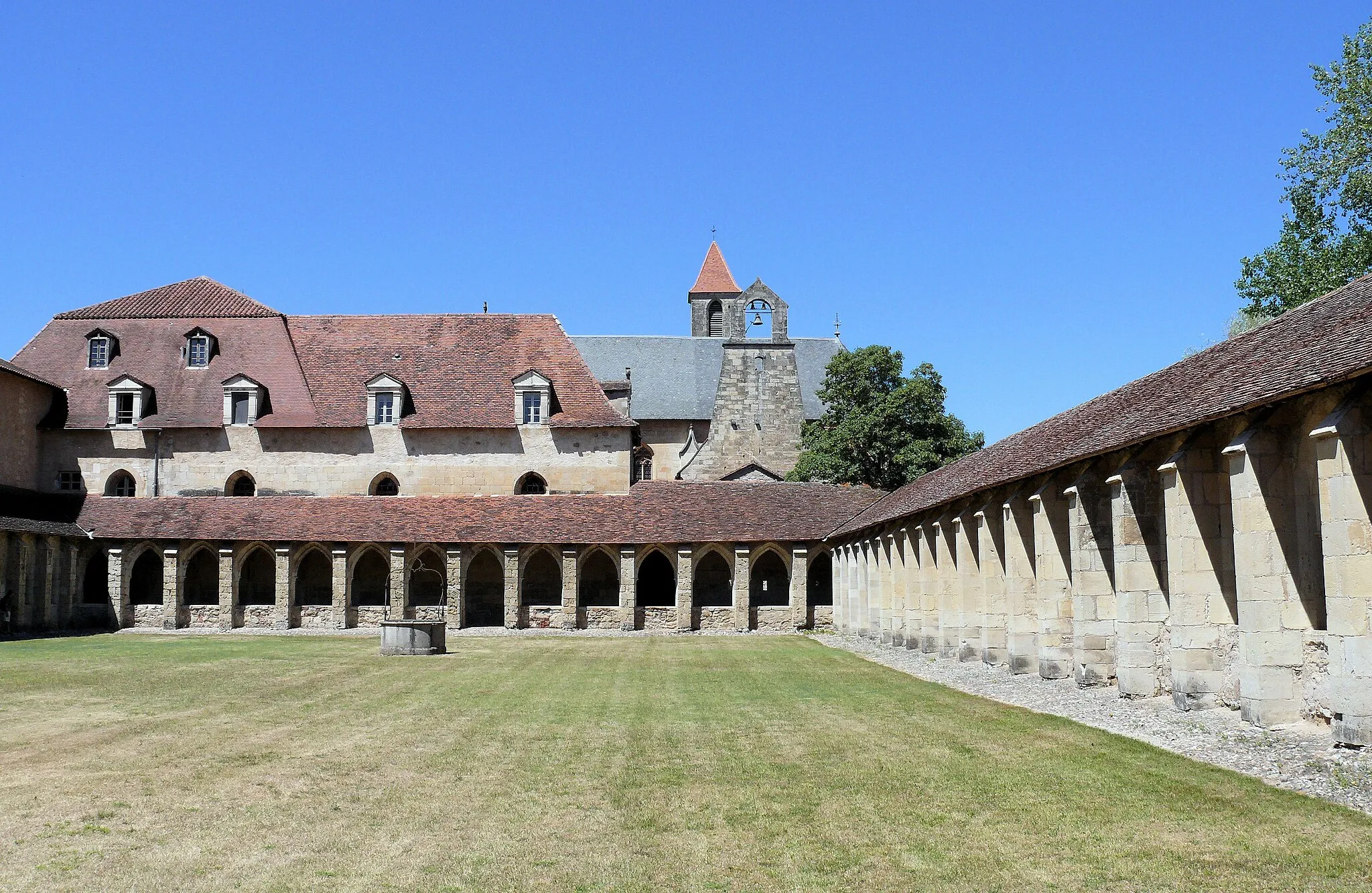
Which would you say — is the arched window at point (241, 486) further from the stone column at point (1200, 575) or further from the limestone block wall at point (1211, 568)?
the stone column at point (1200, 575)

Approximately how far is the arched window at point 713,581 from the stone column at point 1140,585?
94.4 ft

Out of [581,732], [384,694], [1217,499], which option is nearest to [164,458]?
[384,694]

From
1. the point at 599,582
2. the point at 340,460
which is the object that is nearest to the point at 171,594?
the point at 340,460

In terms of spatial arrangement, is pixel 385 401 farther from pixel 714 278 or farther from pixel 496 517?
pixel 714 278

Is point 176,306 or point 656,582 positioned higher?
point 176,306

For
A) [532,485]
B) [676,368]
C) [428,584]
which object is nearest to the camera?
[428,584]

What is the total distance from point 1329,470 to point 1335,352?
4.96 feet

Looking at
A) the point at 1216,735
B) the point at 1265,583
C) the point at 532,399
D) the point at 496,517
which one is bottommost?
the point at 1216,735

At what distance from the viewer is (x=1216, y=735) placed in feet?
43.1

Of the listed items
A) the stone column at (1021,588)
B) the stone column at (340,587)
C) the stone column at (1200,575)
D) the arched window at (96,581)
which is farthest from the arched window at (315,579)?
the stone column at (1200,575)

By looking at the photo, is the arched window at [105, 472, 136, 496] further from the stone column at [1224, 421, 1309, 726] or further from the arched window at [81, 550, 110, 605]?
the stone column at [1224, 421, 1309, 726]

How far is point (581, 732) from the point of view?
14641 mm

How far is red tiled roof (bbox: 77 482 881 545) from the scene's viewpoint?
132 ft

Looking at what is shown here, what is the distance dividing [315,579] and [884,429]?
22955mm
